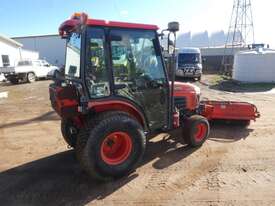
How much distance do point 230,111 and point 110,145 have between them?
11.7ft

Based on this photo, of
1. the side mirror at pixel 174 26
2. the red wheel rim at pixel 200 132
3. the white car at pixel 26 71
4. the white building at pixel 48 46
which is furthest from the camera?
the white building at pixel 48 46

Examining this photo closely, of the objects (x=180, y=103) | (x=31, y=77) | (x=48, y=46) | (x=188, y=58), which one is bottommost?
(x=31, y=77)

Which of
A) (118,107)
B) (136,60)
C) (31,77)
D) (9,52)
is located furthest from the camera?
(9,52)

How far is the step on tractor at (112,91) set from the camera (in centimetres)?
425

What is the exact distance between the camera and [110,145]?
4578 millimetres

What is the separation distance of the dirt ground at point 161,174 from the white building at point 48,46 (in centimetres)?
2986

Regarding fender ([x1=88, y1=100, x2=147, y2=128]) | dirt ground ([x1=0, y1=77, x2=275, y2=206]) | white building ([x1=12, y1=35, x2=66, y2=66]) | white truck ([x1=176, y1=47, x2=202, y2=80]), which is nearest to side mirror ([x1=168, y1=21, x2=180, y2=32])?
fender ([x1=88, y1=100, x2=147, y2=128])

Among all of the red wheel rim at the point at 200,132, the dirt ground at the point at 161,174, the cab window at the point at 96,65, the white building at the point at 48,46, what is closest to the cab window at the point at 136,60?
the cab window at the point at 96,65

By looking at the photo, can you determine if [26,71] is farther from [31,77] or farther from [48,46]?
[48,46]

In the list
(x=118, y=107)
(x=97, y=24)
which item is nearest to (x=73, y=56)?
(x=97, y=24)

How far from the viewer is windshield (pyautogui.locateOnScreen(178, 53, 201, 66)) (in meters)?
20.7

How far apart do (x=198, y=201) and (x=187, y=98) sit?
2.56 metres

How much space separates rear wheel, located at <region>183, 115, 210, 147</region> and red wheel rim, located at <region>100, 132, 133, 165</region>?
4.97 feet

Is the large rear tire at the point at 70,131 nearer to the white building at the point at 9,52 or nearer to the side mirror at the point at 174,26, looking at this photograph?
the side mirror at the point at 174,26
